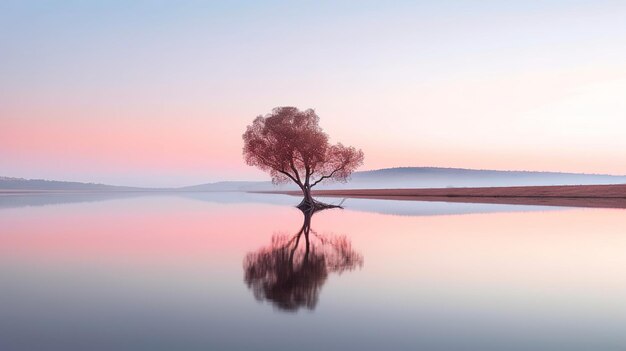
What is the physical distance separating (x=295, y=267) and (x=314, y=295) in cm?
422

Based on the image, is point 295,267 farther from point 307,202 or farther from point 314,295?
point 307,202

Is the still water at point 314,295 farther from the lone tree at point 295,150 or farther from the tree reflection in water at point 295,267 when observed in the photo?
the lone tree at point 295,150

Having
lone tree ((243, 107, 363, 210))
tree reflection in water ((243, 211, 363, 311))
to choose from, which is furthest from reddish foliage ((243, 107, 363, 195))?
tree reflection in water ((243, 211, 363, 311))

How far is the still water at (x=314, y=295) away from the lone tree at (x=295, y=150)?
1549 inches

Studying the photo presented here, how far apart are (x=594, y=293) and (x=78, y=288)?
13.0 metres

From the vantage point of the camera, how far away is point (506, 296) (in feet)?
40.0

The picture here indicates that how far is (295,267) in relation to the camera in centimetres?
1633

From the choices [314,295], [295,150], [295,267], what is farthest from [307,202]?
[314,295]

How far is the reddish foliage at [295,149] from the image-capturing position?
62.8 m

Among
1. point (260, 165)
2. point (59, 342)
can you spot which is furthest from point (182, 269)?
point (260, 165)

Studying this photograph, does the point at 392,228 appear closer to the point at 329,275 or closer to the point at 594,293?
the point at 329,275

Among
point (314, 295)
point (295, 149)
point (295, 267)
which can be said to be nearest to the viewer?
point (314, 295)

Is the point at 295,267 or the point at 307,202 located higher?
the point at 307,202

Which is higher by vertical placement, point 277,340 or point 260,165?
point 260,165
